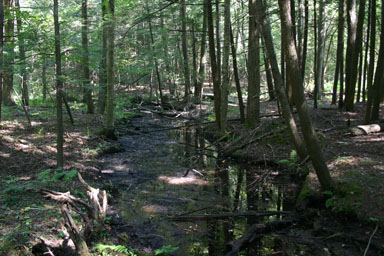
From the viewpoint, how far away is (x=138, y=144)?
48.2 feet

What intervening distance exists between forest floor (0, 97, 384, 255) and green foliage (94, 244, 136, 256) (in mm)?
445

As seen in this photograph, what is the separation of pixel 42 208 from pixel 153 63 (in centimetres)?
1844

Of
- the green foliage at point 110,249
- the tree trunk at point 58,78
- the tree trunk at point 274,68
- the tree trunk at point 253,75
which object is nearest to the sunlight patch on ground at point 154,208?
the green foliage at point 110,249

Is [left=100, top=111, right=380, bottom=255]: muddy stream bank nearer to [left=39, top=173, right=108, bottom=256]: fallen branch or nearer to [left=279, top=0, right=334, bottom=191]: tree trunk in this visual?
[left=39, top=173, right=108, bottom=256]: fallen branch

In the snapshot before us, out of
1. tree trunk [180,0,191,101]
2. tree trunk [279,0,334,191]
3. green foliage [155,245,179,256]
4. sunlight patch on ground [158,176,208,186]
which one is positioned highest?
tree trunk [180,0,191,101]

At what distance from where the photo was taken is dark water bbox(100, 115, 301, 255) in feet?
19.0

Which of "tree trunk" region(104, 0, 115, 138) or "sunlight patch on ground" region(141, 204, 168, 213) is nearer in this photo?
"sunlight patch on ground" region(141, 204, 168, 213)

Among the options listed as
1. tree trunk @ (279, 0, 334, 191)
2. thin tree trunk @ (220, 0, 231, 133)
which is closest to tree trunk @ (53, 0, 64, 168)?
tree trunk @ (279, 0, 334, 191)

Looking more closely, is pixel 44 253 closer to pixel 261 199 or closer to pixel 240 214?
pixel 240 214

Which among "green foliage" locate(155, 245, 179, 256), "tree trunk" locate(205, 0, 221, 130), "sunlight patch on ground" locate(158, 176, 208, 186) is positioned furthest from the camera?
"tree trunk" locate(205, 0, 221, 130)

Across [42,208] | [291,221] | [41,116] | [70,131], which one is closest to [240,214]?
[291,221]

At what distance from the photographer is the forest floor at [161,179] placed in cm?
539

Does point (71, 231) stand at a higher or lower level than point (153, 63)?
lower

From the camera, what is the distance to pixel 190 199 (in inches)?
311
